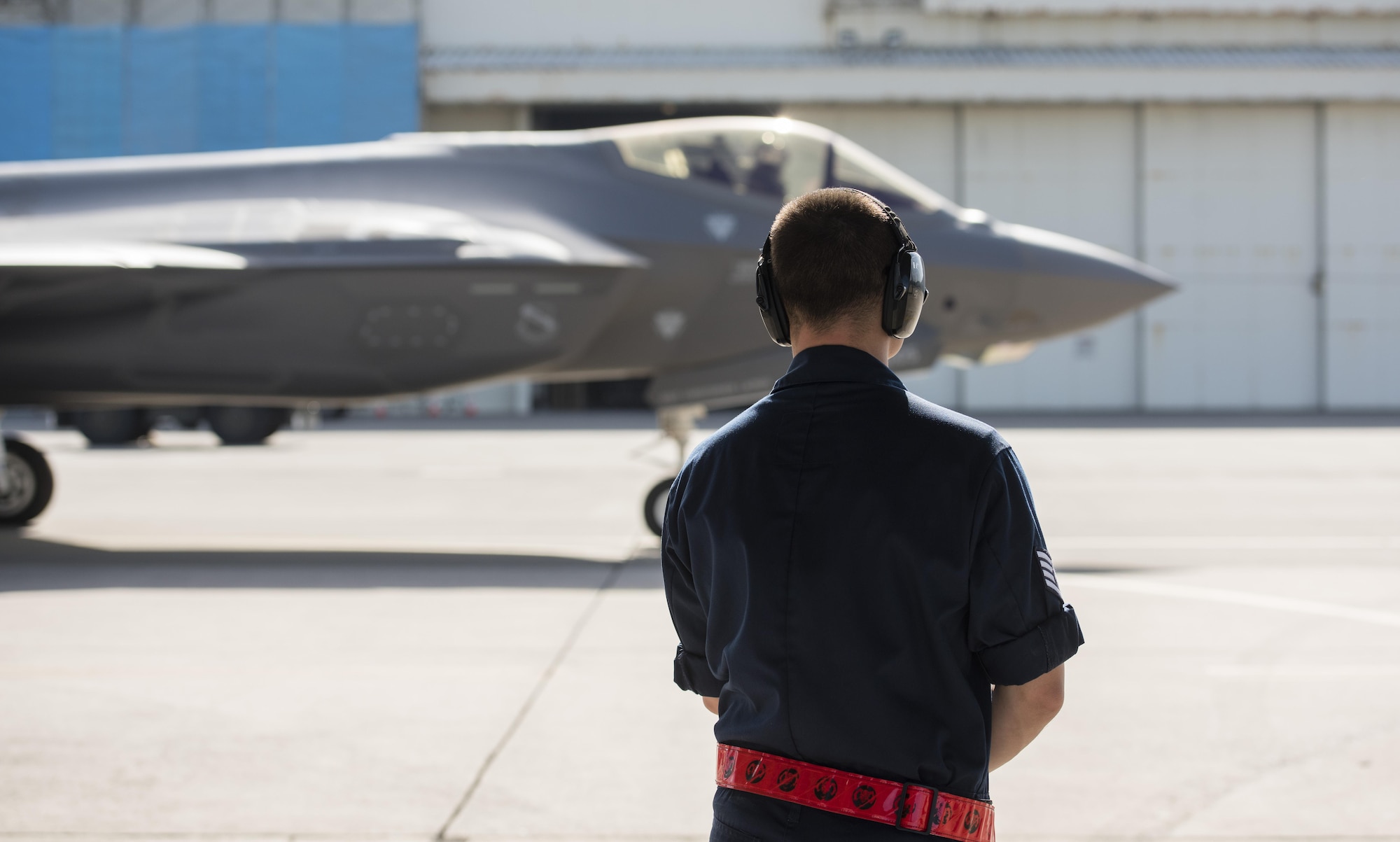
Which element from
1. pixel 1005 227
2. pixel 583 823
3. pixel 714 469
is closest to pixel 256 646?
pixel 583 823

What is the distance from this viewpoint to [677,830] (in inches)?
150

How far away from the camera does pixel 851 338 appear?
1.90m

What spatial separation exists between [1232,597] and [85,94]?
3127 centimetres

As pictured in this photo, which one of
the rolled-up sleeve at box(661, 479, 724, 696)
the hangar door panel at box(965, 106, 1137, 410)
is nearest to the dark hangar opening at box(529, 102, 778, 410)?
the hangar door panel at box(965, 106, 1137, 410)

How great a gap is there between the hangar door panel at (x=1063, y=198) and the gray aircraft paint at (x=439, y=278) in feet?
76.7

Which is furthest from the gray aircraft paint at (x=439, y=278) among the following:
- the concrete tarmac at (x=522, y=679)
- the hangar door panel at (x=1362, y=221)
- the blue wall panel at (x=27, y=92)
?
the hangar door panel at (x=1362, y=221)

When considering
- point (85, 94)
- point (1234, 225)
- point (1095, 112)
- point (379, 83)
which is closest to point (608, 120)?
point (379, 83)

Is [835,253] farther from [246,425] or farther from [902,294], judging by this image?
[246,425]

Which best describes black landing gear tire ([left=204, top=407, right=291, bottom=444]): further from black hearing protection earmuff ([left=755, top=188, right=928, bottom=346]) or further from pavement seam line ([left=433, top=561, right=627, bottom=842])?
black hearing protection earmuff ([left=755, top=188, right=928, bottom=346])

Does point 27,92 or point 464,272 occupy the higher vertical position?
point 27,92

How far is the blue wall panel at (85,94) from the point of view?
30703mm

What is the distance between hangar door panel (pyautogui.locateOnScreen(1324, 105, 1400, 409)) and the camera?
32.5 meters

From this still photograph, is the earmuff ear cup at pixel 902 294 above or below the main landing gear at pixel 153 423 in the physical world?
above

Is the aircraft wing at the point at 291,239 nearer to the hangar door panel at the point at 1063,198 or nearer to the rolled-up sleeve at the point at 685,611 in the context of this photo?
the rolled-up sleeve at the point at 685,611
